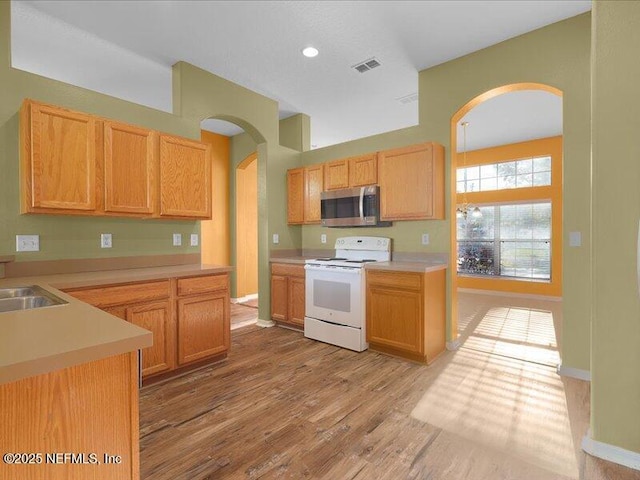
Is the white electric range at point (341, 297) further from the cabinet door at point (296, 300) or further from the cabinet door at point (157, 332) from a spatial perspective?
the cabinet door at point (157, 332)

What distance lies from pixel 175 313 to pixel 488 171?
6.71 metres

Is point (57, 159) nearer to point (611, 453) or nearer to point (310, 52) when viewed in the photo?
point (310, 52)

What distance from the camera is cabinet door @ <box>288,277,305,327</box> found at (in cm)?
412

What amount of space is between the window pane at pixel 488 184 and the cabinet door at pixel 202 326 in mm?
6077

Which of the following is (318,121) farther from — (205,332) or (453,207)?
(205,332)

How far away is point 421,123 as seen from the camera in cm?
370

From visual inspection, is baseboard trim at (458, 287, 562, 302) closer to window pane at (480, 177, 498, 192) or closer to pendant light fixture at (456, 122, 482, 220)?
pendant light fixture at (456, 122, 482, 220)

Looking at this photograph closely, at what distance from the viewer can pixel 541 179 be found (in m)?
6.30

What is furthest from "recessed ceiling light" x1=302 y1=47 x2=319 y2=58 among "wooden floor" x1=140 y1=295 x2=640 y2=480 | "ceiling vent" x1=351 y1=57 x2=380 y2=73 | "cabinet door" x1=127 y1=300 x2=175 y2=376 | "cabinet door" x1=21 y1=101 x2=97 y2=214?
"wooden floor" x1=140 y1=295 x2=640 y2=480

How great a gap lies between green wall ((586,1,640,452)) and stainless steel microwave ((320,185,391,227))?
7.16 ft

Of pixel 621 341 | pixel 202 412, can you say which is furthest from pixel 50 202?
pixel 621 341

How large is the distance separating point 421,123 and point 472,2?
121 centimetres

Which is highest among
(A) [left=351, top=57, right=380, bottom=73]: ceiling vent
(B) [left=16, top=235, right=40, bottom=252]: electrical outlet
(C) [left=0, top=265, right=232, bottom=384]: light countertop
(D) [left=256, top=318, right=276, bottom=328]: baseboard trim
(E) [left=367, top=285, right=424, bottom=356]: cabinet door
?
(A) [left=351, top=57, right=380, bottom=73]: ceiling vent

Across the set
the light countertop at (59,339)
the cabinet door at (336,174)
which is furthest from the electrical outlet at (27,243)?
the cabinet door at (336,174)
